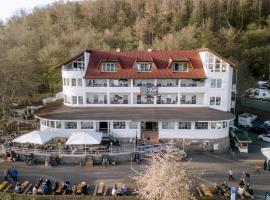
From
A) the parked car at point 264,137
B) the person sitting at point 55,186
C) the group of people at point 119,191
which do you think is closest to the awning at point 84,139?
the person sitting at point 55,186

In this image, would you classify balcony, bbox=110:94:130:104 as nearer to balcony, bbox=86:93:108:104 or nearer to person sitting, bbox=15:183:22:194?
balcony, bbox=86:93:108:104

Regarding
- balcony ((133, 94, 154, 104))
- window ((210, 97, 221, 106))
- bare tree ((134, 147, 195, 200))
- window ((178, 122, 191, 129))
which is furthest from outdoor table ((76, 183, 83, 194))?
window ((210, 97, 221, 106))

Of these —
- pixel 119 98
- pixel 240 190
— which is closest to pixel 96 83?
pixel 119 98

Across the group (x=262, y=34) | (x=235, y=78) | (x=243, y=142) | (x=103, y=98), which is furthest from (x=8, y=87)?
(x=262, y=34)

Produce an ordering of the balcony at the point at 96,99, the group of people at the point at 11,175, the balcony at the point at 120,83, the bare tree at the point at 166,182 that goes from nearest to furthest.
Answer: the bare tree at the point at 166,182
the group of people at the point at 11,175
the balcony at the point at 120,83
the balcony at the point at 96,99

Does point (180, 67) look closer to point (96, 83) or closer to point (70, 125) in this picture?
point (96, 83)

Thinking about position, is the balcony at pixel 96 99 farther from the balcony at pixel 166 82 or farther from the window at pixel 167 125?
the window at pixel 167 125

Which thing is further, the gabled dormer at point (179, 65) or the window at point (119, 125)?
the gabled dormer at point (179, 65)

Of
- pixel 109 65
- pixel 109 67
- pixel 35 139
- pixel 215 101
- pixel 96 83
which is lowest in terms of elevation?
pixel 35 139
